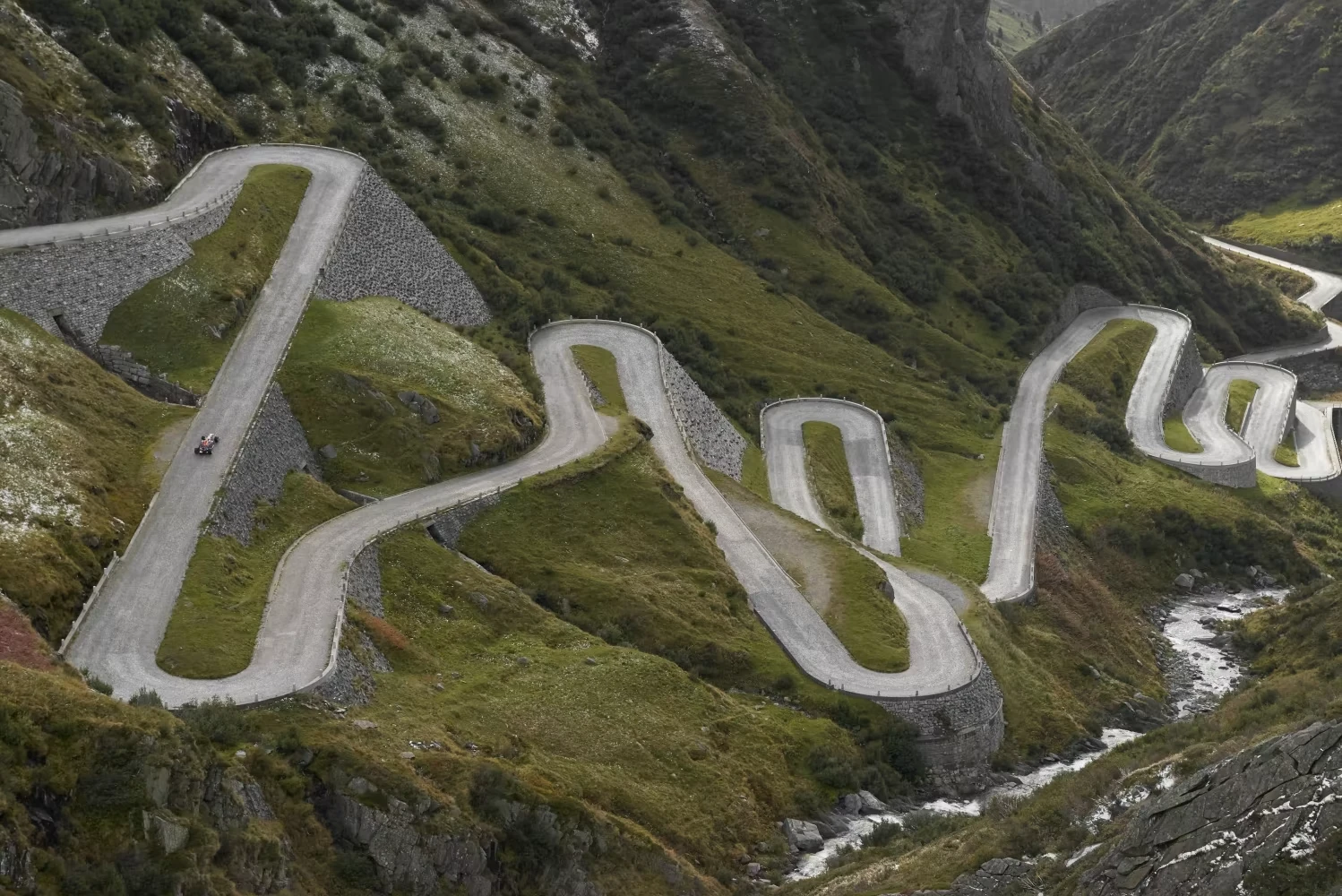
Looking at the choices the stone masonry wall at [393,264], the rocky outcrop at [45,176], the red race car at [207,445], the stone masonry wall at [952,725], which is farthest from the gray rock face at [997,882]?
the rocky outcrop at [45,176]

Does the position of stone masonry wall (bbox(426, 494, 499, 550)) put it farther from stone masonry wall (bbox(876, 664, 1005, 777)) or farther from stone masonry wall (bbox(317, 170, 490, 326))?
stone masonry wall (bbox(876, 664, 1005, 777))

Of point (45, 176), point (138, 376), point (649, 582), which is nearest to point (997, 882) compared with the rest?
point (649, 582)

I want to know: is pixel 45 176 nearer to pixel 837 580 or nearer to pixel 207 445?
pixel 207 445

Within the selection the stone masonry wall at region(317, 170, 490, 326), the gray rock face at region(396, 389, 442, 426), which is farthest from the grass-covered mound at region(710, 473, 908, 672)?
the stone masonry wall at region(317, 170, 490, 326)

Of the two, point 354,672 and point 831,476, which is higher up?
point 831,476

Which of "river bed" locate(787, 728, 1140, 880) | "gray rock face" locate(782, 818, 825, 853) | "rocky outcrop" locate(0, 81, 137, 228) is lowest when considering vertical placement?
"river bed" locate(787, 728, 1140, 880)
